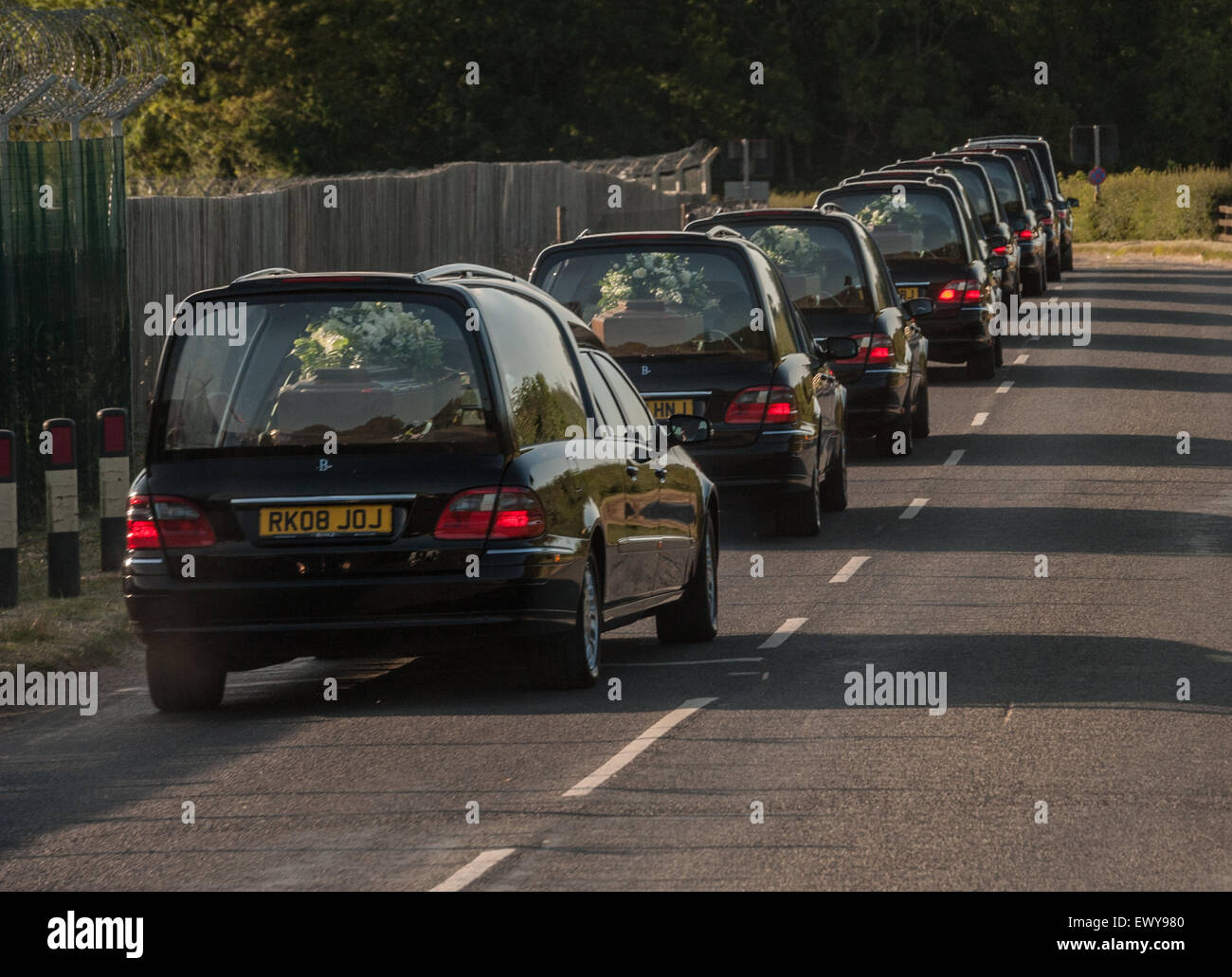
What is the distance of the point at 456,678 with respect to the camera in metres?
11.6

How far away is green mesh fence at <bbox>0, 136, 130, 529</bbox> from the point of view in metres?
17.8

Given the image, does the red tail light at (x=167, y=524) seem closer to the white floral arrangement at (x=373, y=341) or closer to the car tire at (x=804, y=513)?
the white floral arrangement at (x=373, y=341)

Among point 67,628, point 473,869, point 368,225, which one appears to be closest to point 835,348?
point 67,628

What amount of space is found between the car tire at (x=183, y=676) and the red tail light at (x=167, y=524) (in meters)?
0.41

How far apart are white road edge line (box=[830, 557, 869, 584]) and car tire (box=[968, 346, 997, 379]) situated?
44.7 feet

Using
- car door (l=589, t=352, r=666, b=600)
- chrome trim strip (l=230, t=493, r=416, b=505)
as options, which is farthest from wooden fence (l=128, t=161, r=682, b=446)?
chrome trim strip (l=230, t=493, r=416, b=505)

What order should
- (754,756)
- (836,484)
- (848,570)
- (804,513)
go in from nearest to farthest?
(754,756) → (848,570) → (804,513) → (836,484)

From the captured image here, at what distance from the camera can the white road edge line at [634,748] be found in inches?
349

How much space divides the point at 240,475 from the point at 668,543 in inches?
99.4

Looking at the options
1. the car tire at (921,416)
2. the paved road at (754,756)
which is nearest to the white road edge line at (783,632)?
the paved road at (754,756)

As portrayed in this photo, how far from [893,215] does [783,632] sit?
14088mm

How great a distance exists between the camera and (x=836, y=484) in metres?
17.8

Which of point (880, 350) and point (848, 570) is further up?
point (880, 350)

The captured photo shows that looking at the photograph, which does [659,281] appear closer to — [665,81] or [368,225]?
[368,225]
